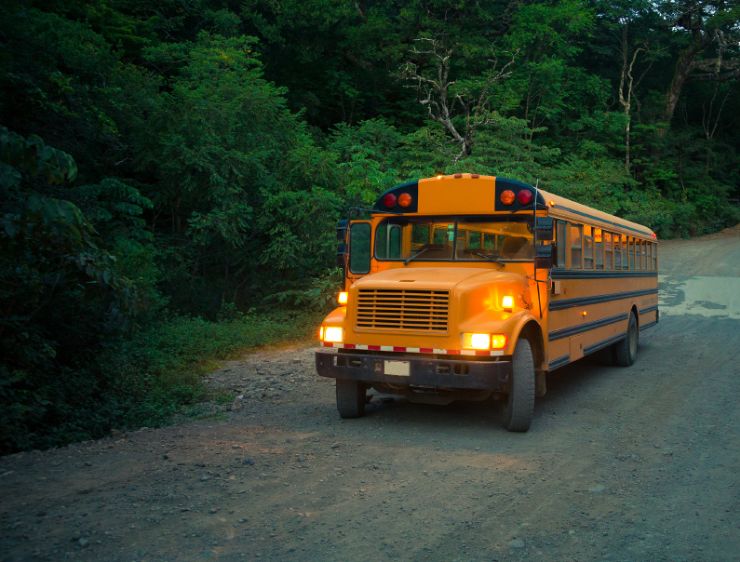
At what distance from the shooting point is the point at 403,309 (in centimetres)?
689

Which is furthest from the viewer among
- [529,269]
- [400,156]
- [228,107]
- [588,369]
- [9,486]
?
[400,156]

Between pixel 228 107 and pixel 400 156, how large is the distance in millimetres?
8088

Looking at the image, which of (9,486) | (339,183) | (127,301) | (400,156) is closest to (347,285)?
(127,301)

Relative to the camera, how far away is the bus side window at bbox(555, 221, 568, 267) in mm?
8016

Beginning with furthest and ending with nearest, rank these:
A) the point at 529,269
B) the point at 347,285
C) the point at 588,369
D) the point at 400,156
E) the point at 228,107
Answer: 1. the point at 400,156
2. the point at 228,107
3. the point at 588,369
4. the point at 347,285
5. the point at 529,269

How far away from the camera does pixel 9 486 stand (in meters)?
5.22

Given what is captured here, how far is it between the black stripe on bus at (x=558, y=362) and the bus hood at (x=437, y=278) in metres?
1.03

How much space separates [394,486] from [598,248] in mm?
6049

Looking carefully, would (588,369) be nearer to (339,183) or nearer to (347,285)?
(347,285)

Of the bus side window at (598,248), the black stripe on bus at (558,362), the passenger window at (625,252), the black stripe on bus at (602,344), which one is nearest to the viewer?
the black stripe on bus at (558,362)

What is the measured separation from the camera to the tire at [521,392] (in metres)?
6.82

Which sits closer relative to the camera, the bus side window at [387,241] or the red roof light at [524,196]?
the red roof light at [524,196]

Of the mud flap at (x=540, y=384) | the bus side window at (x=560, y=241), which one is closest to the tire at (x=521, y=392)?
the mud flap at (x=540, y=384)

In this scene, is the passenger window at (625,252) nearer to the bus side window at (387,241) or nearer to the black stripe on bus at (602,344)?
the black stripe on bus at (602,344)
